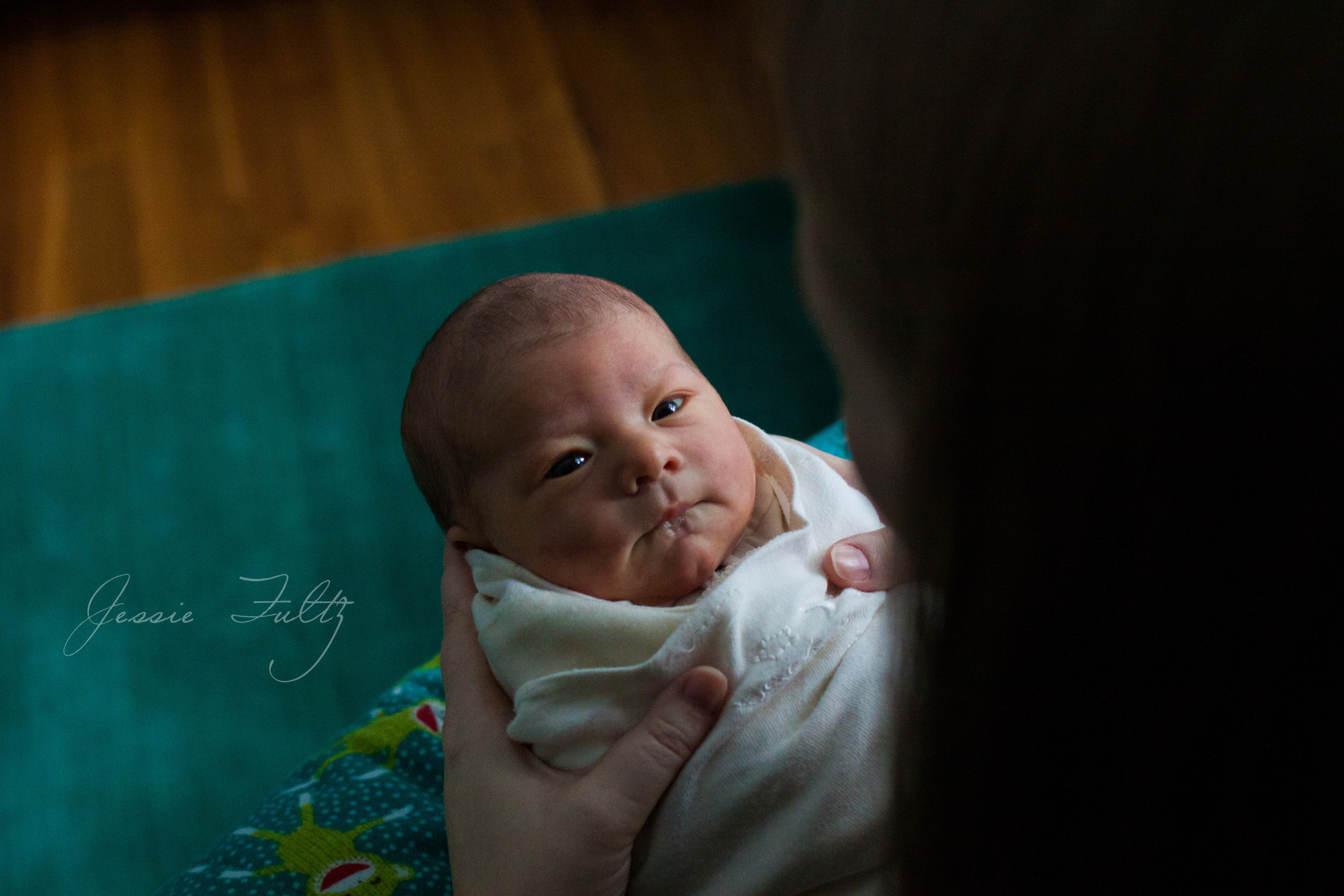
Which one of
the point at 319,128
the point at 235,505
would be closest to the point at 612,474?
the point at 235,505

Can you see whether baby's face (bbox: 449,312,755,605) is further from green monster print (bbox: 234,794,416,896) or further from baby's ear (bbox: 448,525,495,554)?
green monster print (bbox: 234,794,416,896)

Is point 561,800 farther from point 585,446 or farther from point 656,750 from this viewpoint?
point 585,446

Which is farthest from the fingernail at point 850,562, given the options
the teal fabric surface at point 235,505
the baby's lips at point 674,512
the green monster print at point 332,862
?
the teal fabric surface at point 235,505

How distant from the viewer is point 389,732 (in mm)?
1080

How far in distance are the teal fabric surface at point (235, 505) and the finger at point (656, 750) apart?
2.34 feet

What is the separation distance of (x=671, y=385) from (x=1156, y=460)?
55 cm

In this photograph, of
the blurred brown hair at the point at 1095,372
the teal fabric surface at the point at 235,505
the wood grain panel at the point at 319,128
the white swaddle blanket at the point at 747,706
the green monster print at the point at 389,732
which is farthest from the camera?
the wood grain panel at the point at 319,128

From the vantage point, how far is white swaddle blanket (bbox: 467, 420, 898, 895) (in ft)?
2.38

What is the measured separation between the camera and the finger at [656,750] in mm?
725

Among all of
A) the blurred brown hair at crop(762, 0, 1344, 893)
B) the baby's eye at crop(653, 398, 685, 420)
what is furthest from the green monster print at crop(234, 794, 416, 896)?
the blurred brown hair at crop(762, 0, 1344, 893)

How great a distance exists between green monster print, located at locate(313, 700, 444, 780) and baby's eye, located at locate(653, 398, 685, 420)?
16.3 inches

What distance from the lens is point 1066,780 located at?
1.39 ft

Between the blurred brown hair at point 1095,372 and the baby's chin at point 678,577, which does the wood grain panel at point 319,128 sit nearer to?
the baby's chin at point 678,577

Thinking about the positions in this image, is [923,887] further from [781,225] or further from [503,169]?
[503,169]
